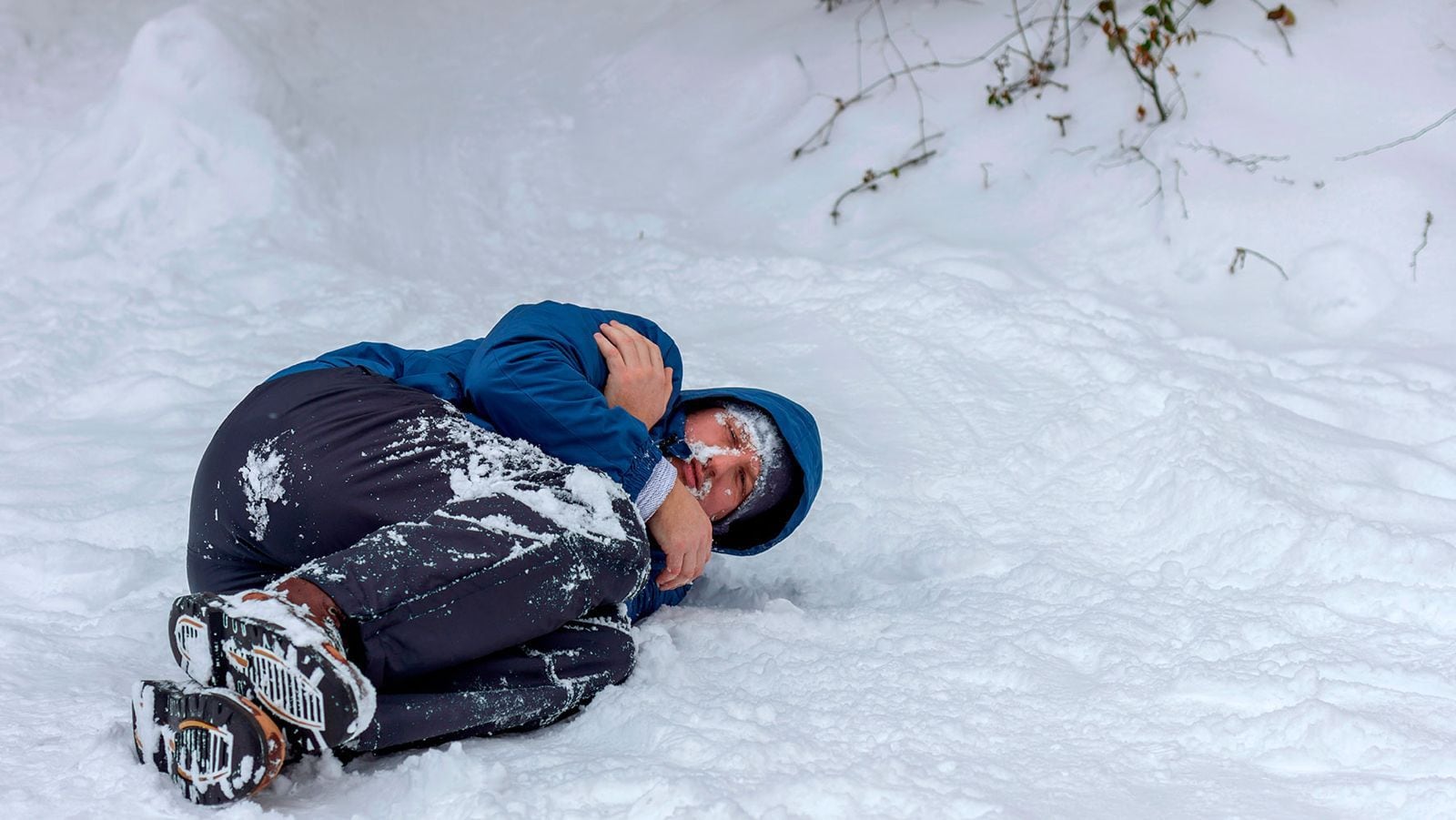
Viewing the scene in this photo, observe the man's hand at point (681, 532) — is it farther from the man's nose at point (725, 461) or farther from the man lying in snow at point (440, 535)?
the man's nose at point (725, 461)

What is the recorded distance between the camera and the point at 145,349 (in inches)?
131

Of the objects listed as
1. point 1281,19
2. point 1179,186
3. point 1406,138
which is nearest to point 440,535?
point 1179,186

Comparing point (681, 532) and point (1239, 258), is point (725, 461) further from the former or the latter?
point (1239, 258)

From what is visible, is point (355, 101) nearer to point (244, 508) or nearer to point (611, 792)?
point (244, 508)

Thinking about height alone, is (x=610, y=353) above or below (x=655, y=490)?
above

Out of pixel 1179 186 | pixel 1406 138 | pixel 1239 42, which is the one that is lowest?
pixel 1179 186

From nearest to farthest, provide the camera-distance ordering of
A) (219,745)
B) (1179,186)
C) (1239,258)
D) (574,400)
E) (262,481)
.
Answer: (219,745) < (262,481) < (574,400) < (1239,258) < (1179,186)

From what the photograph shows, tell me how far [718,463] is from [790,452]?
15 centimetres

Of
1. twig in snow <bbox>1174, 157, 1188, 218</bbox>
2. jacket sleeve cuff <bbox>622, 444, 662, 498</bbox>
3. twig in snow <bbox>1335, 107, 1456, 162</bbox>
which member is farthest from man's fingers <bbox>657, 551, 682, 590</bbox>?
twig in snow <bbox>1335, 107, 1456, 162</bbox>

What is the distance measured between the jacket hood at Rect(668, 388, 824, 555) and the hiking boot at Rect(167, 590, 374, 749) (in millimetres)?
943

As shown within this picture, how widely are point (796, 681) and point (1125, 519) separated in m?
0.95

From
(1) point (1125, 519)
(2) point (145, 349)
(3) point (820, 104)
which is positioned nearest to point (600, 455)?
(1) point (1125, 519)

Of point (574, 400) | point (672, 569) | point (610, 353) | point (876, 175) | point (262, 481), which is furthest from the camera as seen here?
point (876, 175)

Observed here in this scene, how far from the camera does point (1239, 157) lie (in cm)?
361
